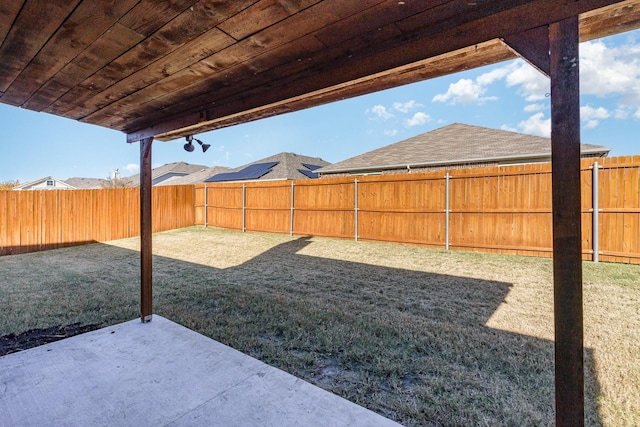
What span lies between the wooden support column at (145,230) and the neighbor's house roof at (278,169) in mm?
11731

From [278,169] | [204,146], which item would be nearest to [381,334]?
[204,146]

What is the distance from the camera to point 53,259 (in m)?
6.77

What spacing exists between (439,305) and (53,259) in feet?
25.4

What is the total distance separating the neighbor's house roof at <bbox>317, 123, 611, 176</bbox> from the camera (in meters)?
8.71

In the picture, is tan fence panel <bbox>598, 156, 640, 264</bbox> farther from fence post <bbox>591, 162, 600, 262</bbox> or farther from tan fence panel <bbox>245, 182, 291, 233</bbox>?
tan fence panel <bbox>245, 182, 291, 233</bbox>

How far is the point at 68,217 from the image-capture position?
8477 mm

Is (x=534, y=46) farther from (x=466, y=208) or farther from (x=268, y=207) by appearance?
(x=268, y=207)

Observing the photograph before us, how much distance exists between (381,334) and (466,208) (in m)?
4.77

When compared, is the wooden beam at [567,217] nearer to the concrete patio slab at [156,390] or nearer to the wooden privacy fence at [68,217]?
the concrete patio slab at [156,390]

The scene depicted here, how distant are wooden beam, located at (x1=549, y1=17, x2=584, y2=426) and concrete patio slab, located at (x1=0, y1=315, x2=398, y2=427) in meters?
0.88

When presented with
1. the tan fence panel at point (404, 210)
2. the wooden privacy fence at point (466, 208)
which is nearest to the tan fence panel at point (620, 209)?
the wooden privacy fence at point (466, 208)

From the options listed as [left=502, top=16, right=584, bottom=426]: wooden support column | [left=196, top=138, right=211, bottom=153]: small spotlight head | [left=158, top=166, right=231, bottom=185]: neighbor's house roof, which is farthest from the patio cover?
[left=158, top=166, right=231, bottom=185]: neighbor's house roof

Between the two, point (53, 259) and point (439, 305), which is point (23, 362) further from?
point (53, 259)

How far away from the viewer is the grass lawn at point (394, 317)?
1937 mm
